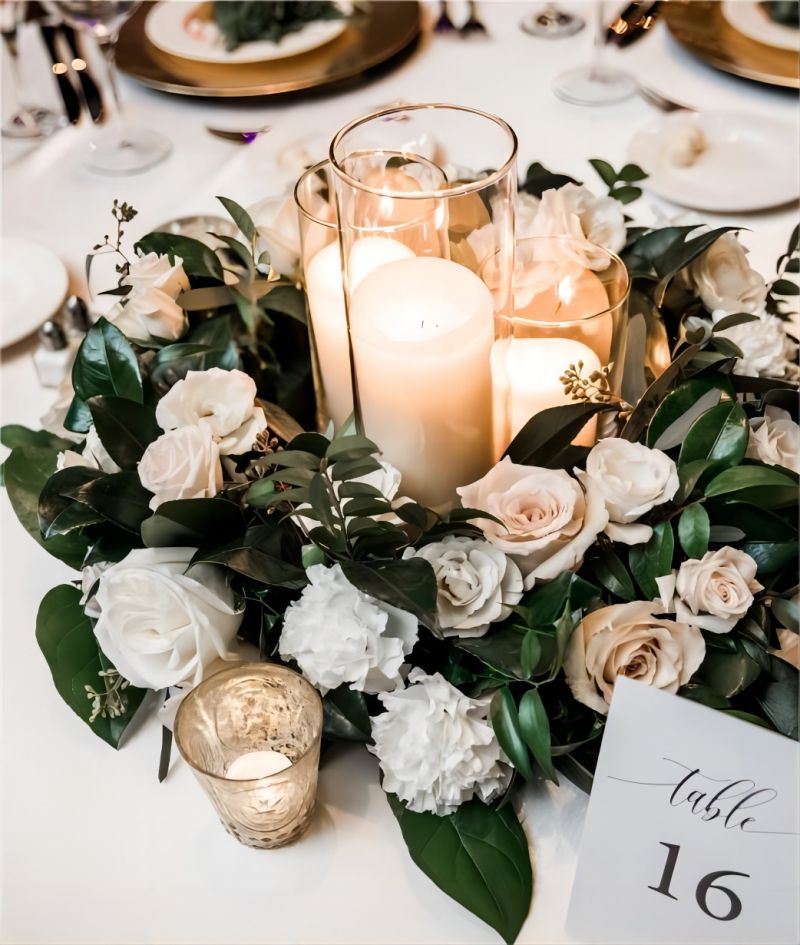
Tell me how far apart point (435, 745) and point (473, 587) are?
9 centimetres

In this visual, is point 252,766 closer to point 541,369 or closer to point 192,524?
point 192,524

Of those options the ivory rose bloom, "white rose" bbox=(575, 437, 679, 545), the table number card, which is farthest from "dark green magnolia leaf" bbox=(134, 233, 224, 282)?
the table number card

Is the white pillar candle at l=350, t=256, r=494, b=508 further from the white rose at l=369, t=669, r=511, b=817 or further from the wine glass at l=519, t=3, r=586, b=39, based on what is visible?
the wine glass at l=519, t=3, r=586, b=39

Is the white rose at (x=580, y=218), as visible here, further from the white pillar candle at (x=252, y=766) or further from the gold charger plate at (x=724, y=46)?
the gold charger plate at (x=724, y=46)

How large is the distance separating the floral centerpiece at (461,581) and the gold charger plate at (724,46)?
711 mm

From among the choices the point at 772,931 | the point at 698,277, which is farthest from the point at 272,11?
the point at 772,931

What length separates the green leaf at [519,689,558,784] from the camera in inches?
20.7

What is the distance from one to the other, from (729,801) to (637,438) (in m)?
0.24

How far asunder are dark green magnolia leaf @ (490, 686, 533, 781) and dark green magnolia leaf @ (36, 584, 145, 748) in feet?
0.82

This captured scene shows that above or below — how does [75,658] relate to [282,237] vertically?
below

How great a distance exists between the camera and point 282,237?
79 cm

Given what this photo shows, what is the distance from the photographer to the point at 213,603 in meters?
0.58

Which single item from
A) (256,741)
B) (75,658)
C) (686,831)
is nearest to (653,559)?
(686,831)

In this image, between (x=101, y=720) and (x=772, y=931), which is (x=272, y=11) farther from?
(x=772, y=931)
